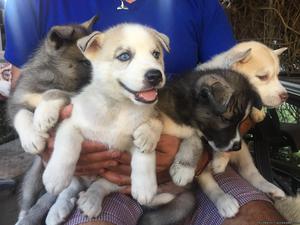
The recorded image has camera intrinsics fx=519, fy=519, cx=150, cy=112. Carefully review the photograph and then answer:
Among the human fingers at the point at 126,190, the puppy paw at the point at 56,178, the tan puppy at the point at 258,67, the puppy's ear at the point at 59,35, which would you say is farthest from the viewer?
the tan puppy at the point at 258,67

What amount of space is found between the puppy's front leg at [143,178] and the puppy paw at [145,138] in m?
0.03

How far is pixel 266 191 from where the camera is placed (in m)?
2.32

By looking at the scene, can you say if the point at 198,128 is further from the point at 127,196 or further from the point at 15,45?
the point at 15,45

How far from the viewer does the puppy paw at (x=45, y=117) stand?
2.03 m

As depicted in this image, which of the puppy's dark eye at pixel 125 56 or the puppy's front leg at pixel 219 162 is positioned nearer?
the puppy's dark eye at pixel 125 56

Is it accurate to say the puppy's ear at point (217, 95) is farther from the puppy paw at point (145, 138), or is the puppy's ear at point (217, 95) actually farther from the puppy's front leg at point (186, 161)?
the puppy paw at point (145, 138)

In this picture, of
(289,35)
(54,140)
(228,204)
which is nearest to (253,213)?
(228,204)

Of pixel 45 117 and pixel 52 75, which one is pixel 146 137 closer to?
pixel 45 117

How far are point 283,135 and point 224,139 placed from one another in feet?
2.96

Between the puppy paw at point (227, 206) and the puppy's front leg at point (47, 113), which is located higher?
the puppy's front leg at point (47, 113)

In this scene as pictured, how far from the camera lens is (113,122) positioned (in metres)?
1.99

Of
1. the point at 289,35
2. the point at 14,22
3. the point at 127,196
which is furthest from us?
the point at 289,35

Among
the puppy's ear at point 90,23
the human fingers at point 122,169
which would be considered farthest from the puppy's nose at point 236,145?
the puppy's ear at point 90,23

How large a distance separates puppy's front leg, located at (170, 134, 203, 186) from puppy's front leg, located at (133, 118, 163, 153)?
16 centimetres
